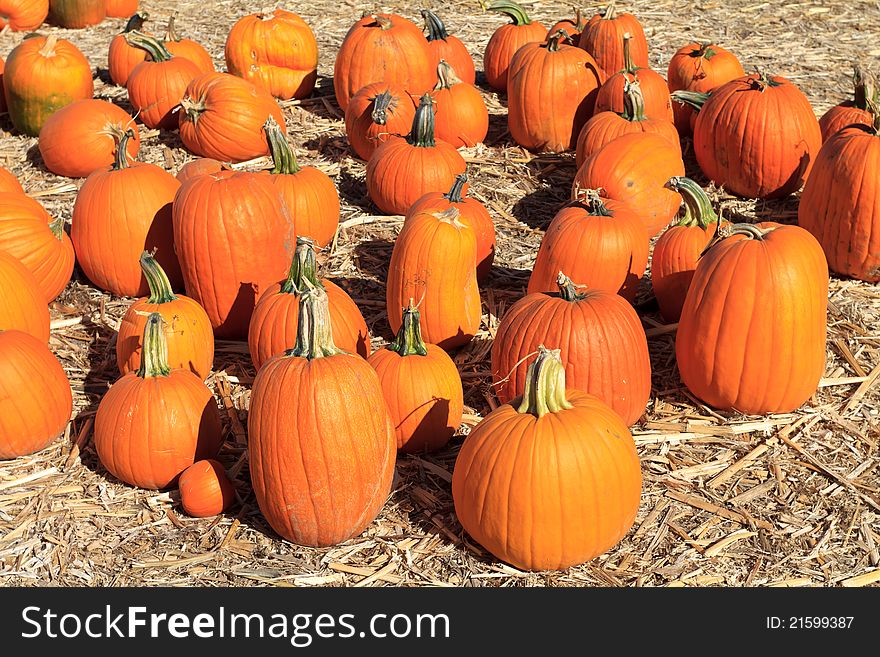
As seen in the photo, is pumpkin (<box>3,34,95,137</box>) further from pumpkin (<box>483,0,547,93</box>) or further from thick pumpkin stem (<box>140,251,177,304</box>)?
thick pumpkin stem (<box>140,251,177,304</box>)

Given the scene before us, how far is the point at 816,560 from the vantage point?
3.89 meters

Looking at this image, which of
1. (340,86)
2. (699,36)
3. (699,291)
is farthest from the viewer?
(699,36)

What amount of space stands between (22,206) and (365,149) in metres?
2.50

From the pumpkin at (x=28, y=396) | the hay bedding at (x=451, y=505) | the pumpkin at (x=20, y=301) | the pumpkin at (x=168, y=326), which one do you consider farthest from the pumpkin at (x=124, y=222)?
the pumpkin at (x=28, y=396)

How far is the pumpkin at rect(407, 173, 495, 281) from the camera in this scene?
210 inches

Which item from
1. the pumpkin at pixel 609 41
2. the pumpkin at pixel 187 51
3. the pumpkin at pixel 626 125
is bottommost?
the pumpkin at pixel 626 125

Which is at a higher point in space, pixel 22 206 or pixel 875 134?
pixel 875 134

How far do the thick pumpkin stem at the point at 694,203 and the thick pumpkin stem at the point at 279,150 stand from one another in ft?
7.26

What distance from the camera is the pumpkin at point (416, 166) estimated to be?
6.30 meters

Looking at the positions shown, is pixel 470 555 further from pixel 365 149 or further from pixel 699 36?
pixel 699 36

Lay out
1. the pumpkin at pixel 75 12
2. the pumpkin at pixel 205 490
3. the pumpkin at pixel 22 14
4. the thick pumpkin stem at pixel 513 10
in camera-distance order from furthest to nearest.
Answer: the pumpkin at pixel 75 12, the pumpkin at pixel 22 14, the thick pumpkin stem at pixel 513 10, the pumpkin at pixel 205 490

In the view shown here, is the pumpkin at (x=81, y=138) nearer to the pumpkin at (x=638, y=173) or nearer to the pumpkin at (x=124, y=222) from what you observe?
the pumpkin at (x=124, y=222)

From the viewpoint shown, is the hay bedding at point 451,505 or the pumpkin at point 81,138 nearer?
the hay bedding at point 451,505

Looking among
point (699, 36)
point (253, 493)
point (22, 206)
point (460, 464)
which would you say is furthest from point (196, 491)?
point (699, 36)
